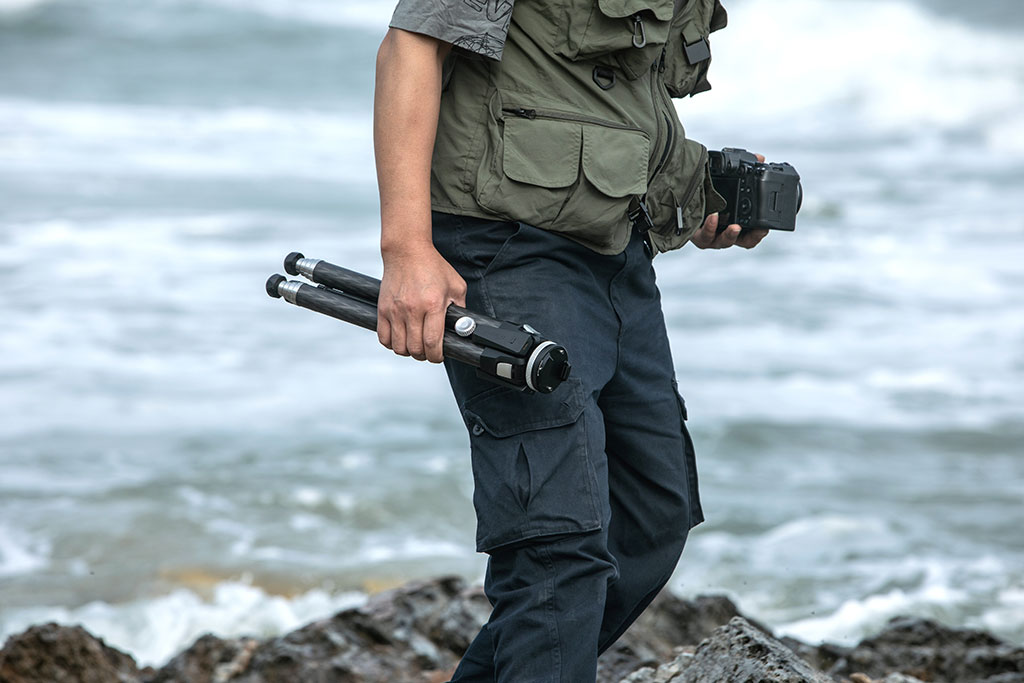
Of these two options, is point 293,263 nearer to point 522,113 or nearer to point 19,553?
point 522,113

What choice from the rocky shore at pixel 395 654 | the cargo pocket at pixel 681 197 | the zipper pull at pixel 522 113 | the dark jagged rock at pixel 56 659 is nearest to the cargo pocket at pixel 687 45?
the cargo pocket at pixel 681 197

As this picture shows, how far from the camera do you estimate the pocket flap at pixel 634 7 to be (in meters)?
1.96

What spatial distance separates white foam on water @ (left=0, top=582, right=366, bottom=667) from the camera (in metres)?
4.46

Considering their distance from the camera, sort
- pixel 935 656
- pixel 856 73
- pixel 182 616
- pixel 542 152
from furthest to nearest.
Result: pixel 856 73
pixel 182 616
pixel 935 656
pixel 542 152

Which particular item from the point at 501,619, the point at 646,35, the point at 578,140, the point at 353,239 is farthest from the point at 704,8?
the point at 353,239

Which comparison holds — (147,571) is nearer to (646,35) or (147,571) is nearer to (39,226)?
(646,35)

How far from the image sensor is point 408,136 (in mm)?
1864

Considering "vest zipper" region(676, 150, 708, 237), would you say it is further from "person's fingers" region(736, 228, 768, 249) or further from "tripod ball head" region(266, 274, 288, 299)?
"tripod ball head" region(266, 274, 288, 299)

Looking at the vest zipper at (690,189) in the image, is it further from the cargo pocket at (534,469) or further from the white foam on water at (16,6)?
the white foam on water at (16,6)

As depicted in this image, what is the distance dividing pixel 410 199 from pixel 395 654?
74.0 inches

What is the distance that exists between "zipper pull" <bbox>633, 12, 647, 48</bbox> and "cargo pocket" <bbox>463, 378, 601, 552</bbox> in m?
0.61

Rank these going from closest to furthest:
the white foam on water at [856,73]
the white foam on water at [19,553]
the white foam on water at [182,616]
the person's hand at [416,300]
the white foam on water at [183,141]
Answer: the person's hand at [416,300], the white foam on water at [182,616], the white foam on water at [19,553], the white foam on water at [183,141], the white foam on water at [856,73]

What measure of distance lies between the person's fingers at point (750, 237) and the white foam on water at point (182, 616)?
106 inches

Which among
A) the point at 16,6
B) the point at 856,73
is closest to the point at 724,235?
the point at 856,73
